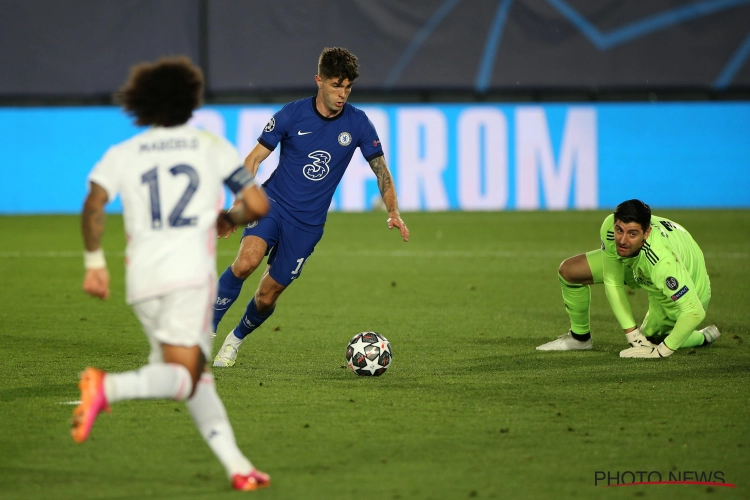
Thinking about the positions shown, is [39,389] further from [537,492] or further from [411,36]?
[411,36]

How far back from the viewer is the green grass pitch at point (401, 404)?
4.14 m

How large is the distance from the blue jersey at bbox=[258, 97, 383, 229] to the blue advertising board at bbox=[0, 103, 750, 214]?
13321mm

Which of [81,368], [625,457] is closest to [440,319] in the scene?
[81,368]

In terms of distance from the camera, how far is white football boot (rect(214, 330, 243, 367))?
6.64 metres

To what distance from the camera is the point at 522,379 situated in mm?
6219

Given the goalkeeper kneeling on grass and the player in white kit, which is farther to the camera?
the goalkeeper kneeling on grass

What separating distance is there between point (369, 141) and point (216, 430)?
10.9 feet

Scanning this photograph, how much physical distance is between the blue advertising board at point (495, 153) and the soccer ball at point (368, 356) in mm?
13941

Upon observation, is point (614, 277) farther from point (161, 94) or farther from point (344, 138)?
point (161, 94)

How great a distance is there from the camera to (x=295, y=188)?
22.1 ft

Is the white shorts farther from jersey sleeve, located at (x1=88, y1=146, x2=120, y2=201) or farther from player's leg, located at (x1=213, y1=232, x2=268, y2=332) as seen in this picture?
player's leg, located at (x1=213, y1=232, x2=268, y2=332)

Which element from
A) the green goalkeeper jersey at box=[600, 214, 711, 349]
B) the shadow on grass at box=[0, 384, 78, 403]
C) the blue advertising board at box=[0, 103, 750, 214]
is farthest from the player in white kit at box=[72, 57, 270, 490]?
the blue advertising board at box=[0, 103, 750, 214]

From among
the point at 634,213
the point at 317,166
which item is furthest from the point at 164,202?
the point at 634,213

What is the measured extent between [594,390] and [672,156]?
15796 millimetres
